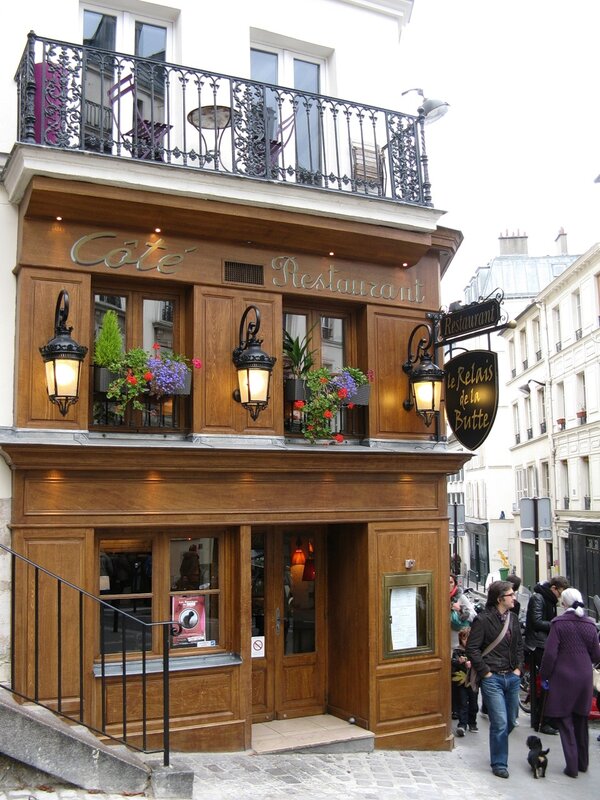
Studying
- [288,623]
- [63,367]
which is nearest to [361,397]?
[288,623]

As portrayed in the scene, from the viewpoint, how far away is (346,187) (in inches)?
401

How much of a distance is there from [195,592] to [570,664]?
4010 millimetres

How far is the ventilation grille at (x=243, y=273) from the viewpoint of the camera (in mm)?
9320

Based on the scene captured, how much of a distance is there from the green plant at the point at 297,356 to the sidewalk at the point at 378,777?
4.16m

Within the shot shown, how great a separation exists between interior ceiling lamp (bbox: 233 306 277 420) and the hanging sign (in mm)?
2438

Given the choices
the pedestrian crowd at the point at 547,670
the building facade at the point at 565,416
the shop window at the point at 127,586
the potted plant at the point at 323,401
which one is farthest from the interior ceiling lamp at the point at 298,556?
the building facade at the point at 565,416

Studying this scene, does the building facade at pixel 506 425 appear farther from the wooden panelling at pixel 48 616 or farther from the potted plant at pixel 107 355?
the wooden panelling at pixel 48 616

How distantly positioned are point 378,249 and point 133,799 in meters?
6.36

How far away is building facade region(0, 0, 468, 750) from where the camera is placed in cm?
821

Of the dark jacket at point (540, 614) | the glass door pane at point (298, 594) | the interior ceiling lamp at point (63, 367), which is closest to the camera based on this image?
the interior ceiling lamp at point (63, 367)

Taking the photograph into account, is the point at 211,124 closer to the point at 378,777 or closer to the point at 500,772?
the point at 378,777

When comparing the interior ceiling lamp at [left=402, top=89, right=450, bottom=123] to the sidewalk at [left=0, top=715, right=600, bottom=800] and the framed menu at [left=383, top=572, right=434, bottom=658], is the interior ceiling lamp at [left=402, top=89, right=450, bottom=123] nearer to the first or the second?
the framed menu at [left=383, top=572, right=434, bottom=658]

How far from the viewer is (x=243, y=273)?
9.41 metres

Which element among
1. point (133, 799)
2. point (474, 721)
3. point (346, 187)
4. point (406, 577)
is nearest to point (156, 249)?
point (346, 187)
